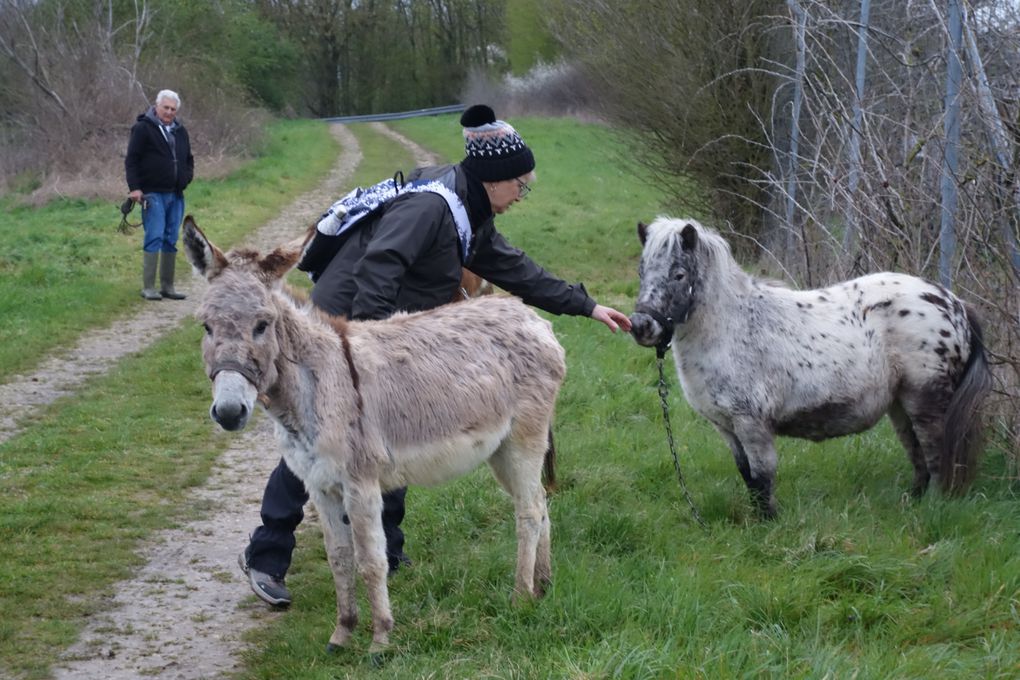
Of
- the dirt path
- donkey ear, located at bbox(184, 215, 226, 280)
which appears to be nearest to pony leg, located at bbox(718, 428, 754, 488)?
the dirt path

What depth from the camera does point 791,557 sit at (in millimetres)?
5012

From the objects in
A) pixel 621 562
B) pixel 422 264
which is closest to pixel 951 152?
pixel 621 562

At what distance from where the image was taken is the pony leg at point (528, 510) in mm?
4762

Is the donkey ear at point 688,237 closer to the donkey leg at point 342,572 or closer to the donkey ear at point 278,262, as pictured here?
the donkey ear at point 278,262

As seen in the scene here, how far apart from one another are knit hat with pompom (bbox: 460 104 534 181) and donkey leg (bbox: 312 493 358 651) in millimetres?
1750

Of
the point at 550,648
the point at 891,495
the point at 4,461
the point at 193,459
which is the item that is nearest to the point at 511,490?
the point at 550,648

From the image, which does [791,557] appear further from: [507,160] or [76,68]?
[76,68]

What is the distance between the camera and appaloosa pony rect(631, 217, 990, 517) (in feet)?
18.4

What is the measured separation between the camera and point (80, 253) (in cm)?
1449

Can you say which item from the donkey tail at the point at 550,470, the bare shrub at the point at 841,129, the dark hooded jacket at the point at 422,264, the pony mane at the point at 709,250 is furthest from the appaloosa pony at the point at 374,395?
the bare shrub at the point at 841,129

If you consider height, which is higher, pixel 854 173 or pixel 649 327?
pixel 854 173

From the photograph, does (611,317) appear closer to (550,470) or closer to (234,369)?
(550,470)

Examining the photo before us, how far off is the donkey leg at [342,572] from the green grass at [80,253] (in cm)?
620

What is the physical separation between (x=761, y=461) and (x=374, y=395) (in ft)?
7.32
